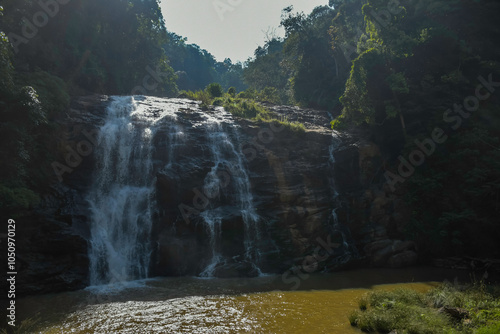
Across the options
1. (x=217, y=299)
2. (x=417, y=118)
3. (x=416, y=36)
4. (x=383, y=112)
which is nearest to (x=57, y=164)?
(x=217, y=299)

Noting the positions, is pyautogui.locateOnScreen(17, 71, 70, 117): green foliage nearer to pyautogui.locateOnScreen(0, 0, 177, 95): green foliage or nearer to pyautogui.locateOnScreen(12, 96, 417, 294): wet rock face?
pyautogui.locateOnScreen(0, 0, 177, 95): green foliage

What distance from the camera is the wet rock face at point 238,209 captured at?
13.6 metres

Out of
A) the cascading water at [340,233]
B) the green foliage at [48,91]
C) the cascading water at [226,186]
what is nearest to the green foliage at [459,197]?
the cascading water at [340,233]

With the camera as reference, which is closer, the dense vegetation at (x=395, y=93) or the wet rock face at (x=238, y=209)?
the wet rock face at (x=238, y=209)

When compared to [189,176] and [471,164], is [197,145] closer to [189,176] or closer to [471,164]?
[189,176]

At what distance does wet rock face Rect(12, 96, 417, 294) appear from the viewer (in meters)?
13.6

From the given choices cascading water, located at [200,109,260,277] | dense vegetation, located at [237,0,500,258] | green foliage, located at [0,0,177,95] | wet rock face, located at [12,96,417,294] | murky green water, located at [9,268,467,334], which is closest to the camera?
murky green water, located at [9,268,467,334]

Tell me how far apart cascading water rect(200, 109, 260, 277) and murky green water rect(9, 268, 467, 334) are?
226cm

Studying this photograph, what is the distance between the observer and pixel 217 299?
10.7 metres

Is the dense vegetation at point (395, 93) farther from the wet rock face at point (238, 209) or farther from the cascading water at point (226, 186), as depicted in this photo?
the cascading water at point (226, 186)

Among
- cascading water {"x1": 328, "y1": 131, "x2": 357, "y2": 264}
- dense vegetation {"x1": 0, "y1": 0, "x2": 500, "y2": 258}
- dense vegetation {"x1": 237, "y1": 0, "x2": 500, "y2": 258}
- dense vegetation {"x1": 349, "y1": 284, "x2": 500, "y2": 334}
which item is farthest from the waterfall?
dense vegetation {"x1": 237, "y1": 0, "x2": 500, "y2": 258}

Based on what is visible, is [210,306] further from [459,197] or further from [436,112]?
[436,112]

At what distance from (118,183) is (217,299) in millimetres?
8964

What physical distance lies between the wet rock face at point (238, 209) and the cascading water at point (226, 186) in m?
0.19
